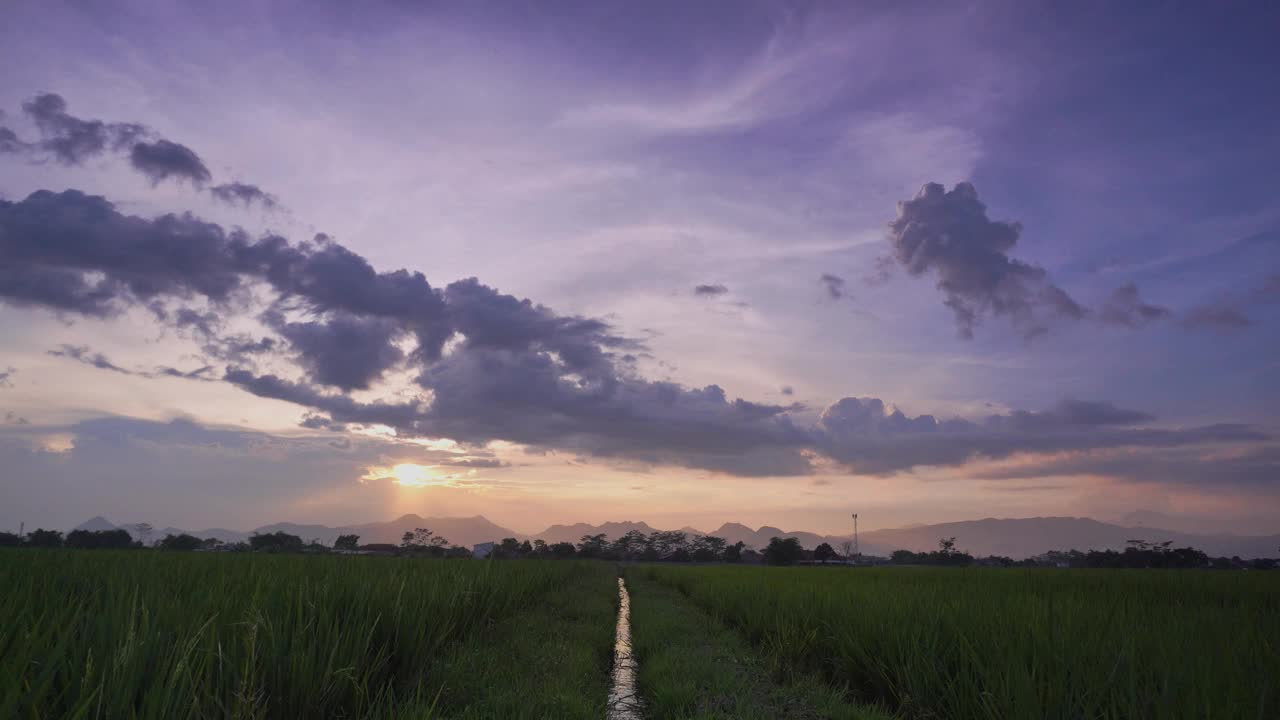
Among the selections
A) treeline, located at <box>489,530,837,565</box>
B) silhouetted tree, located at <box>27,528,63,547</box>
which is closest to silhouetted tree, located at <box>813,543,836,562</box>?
treeline, located at <box>489,530,837,565</box>

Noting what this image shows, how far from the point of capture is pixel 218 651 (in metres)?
3.95

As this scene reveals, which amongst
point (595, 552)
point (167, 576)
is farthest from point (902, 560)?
point (167, 576)

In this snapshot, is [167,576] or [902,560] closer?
[167,576]

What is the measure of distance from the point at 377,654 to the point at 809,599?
789 cm

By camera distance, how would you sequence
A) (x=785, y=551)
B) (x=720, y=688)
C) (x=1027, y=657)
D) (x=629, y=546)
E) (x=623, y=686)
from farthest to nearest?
(x=629, y=546) → (x=785, y=551) → (x=623, y=686) → (x=720, y=688) → (x=1027, y=657)

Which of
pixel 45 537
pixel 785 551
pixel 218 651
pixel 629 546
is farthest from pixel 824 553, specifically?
pixel 218 651

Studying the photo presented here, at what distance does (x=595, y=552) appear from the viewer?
149000 millimetres

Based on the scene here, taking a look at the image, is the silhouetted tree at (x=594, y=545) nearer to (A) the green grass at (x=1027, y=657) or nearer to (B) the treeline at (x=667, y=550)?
(B) the treeline at (x=667, y=550)

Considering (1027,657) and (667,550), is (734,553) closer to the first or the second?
(667,550)

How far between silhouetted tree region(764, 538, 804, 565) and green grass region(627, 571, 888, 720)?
104m

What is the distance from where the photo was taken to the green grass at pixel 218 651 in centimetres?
286

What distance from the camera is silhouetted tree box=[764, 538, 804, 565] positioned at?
10881 centimetres

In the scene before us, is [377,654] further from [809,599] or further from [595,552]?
[595,552]

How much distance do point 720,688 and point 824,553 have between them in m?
117
